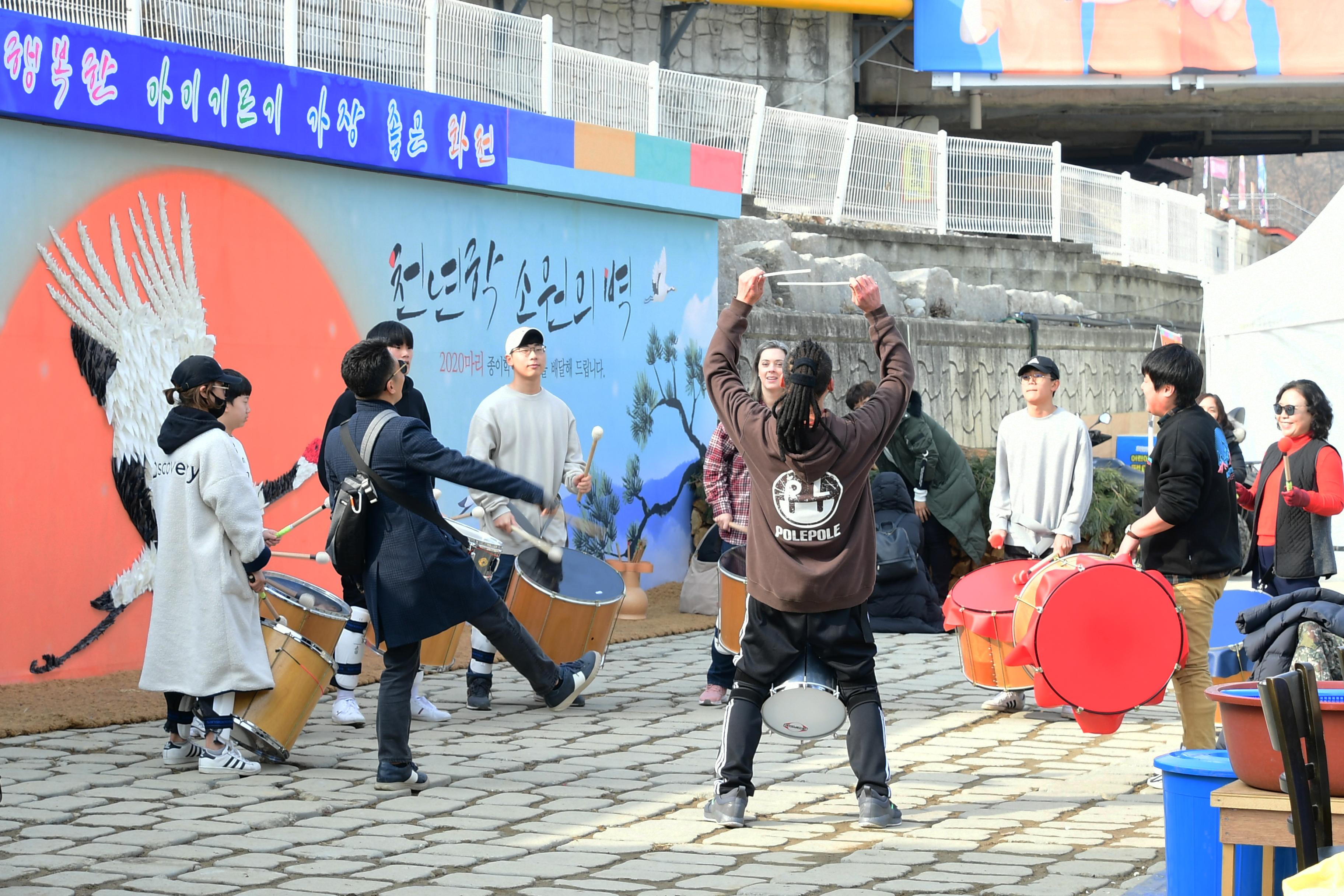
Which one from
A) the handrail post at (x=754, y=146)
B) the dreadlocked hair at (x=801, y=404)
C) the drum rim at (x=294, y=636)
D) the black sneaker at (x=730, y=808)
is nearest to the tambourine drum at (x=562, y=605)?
the drum rim at (x=294, y=636)

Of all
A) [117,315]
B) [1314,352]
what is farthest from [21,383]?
[1314,352]

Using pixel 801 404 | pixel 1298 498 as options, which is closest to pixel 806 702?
pixel 801 404

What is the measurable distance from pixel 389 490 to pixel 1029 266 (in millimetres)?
16240

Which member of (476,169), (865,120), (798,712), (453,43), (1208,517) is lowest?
(798,712)

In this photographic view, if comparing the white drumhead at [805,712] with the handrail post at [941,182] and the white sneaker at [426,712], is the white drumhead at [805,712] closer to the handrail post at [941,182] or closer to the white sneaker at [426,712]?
the white sneaker at [426,712]

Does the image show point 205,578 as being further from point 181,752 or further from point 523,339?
point 523,339

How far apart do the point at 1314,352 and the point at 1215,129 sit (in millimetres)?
21395

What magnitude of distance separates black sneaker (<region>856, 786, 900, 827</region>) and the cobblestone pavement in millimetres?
44

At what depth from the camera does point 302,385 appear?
979 cm

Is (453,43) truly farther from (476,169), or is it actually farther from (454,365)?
(454,365)

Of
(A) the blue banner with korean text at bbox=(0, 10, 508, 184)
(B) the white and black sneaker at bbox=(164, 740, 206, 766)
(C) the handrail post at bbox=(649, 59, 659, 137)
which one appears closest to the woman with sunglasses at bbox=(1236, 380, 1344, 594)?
(B) the white and black sneaker at bbox=(164, 740, 206, 766)

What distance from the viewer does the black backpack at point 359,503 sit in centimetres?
615

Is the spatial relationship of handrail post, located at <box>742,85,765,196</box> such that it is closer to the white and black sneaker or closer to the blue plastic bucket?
the white and black sneaker

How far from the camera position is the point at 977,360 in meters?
17.5
